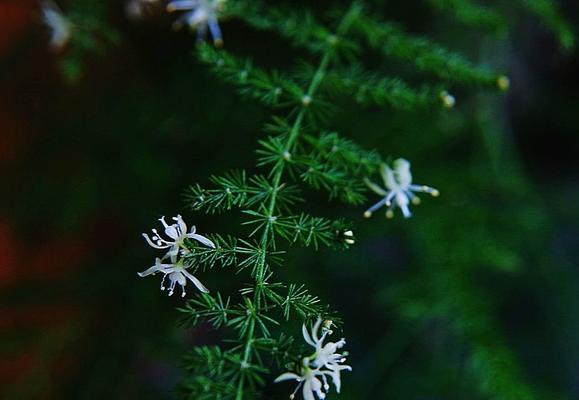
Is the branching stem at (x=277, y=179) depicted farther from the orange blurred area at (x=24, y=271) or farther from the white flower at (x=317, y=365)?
the orange blurred area at (x=24, y=271)

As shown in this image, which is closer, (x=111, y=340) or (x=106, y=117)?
(x=111, y=340)

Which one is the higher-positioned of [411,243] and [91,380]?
[411,243]

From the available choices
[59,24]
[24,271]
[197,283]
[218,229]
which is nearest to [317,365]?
[197,283]

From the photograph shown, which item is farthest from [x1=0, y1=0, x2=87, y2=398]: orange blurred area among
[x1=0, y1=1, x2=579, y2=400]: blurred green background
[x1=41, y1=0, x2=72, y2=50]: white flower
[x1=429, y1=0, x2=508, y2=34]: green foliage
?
[x1=429, y1=0, x2=508, y2=34]: green foliage

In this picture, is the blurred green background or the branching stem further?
the blurred green background

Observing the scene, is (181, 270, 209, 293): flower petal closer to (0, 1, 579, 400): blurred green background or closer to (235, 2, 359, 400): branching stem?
(235, 2, 359, 400): branching stem

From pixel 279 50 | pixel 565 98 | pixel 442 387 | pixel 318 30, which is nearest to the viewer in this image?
pixel 318 30

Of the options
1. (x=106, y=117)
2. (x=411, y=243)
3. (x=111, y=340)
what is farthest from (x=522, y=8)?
(x=111, y=340)

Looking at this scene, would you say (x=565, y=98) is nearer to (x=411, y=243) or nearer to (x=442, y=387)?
(x=411, y=243)
